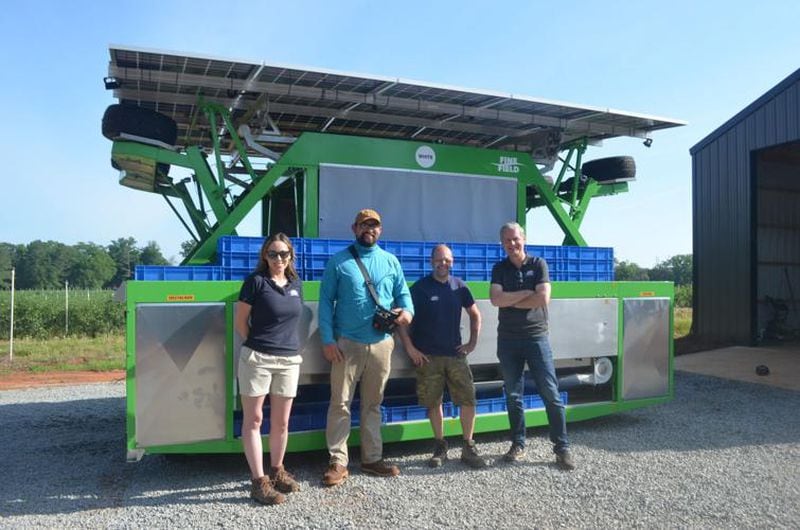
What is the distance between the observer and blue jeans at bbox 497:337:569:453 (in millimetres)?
5047

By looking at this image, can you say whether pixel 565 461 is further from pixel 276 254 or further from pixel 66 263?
pixel 66 263

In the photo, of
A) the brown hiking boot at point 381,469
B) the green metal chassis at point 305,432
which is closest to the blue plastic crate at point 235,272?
the green metal chassis at point 305,432

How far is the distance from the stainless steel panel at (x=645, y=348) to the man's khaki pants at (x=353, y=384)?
2875 mm

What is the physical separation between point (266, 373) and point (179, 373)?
2.50 feet

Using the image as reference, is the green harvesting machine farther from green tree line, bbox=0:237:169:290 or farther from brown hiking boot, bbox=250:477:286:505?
green tree line, bbox=0:237:169:290

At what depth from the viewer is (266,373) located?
4.28 m

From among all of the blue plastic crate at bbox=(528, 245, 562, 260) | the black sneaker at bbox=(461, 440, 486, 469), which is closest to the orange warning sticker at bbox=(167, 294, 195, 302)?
the black sneaker at bbox=(461, 440, 486, 469)

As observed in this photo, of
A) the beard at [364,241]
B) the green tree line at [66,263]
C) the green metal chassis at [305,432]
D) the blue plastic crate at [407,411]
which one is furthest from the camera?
the green tree line at [66,263]

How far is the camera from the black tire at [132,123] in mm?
5777

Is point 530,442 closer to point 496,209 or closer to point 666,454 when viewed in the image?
point 666,454

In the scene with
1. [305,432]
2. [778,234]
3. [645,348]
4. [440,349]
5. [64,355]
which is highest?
[778,234]

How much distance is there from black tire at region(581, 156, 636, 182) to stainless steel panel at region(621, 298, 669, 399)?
180 centimetres

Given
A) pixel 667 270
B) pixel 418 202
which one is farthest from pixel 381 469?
pixel 667 270

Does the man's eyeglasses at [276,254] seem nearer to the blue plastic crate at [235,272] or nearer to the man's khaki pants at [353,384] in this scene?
the blue plastic crate at [235,272]
